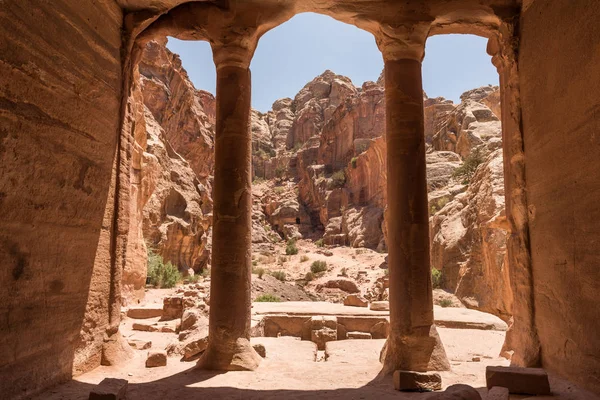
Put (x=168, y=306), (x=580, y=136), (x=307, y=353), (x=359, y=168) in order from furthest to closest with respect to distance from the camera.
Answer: (x=359, y=168) → (x=168, y=306) → (x=307, y=353) → (x=580, y=136)

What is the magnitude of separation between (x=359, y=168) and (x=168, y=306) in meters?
32.2

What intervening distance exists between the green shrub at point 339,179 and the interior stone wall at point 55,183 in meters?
39.5

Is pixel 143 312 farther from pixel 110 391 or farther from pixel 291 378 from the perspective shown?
pixel 110 391

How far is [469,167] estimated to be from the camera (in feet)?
83.4

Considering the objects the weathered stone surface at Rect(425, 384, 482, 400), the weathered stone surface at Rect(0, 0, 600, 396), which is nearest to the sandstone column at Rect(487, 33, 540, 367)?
the weathered stone surface at Rect(0, 0, 600, 396)

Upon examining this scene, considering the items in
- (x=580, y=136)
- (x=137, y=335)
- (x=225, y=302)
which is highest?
(x=580, y=136)

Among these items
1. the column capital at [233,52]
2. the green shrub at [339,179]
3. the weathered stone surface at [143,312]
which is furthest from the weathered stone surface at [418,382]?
the green shrub at [339,179]

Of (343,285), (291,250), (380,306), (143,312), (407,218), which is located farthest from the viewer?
(291,250)

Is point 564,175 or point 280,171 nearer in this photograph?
point 564,175

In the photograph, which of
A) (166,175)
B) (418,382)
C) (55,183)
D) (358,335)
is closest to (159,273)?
(166,175)

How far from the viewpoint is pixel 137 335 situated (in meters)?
9.80

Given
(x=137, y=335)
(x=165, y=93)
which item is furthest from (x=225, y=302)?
(x=165, y=93)

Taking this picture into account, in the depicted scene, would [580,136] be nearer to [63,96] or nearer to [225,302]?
[225,302]

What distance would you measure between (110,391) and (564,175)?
19.7 ft
